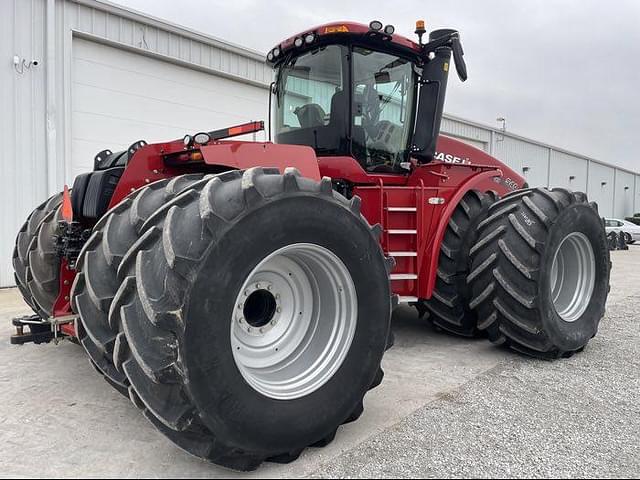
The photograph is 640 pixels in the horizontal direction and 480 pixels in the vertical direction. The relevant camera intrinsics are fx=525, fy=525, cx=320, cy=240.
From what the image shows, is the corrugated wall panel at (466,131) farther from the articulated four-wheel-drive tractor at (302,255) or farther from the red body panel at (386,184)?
the red body panel at (386,184)

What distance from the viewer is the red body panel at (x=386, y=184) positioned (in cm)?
327

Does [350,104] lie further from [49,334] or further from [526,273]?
[49,334]

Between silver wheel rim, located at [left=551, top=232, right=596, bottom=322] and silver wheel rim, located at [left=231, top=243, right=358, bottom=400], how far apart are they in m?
2.79

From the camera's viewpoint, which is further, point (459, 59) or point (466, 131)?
point (466, 131)

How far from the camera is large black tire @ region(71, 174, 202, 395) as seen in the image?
244cm

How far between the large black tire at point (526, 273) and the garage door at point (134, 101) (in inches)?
276

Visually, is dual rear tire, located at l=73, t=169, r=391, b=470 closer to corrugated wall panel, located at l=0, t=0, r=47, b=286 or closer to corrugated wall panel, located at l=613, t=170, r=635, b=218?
corrugated wall panel, located at l=0, t=0, r=47, b=286

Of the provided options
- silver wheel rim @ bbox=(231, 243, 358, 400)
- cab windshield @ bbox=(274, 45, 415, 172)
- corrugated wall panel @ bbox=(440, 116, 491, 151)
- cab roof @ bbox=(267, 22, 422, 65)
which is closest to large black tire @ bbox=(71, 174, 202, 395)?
silver wheel rim @ bbox=(231, 243, 358, 400)

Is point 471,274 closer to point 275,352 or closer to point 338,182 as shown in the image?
point 338,182

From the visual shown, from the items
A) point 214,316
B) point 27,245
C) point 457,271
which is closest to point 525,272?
point 457,271

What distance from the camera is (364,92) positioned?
14.2 ft

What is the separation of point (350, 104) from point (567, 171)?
31.3 m

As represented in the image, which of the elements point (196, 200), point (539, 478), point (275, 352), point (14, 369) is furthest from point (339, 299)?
point (14, 369)

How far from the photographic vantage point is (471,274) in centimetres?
427
